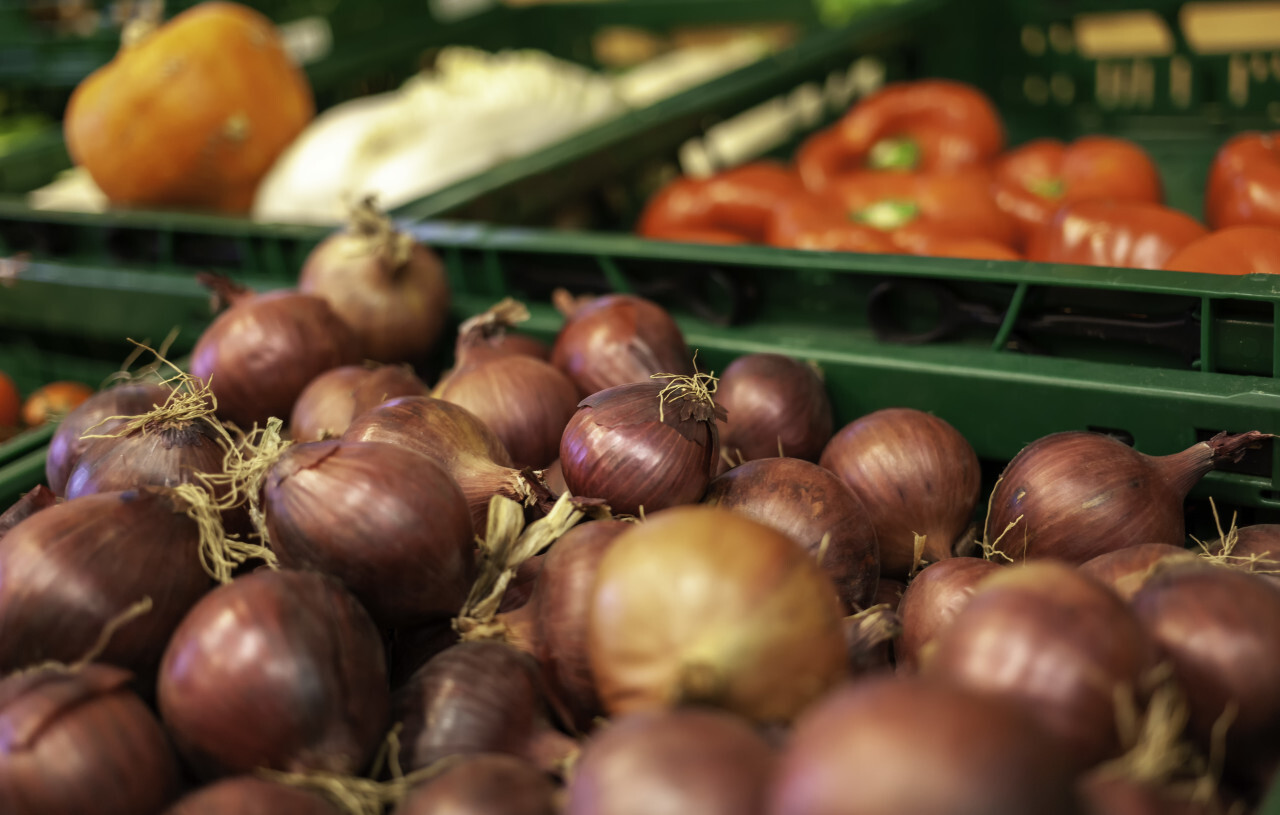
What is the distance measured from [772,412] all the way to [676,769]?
737 mm

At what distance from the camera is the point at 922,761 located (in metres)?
0.52

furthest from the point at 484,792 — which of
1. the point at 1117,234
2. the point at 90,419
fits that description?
the point at 1117,234

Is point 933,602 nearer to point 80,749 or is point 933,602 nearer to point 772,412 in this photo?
point 772,412

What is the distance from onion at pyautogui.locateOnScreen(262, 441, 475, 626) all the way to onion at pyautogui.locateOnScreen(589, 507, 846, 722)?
0.69 feet

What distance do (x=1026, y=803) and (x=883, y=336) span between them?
959 millimetres

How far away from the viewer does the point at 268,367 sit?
1372mm

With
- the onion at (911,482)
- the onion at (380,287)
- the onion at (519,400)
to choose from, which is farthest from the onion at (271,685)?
the onion at (380,287)

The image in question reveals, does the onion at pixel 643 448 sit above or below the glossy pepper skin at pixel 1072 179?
above

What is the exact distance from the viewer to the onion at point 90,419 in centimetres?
122

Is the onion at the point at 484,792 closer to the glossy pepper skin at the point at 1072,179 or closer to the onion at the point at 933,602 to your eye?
the onion at the point at 933,602

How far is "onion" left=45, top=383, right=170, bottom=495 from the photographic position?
122 centimetres

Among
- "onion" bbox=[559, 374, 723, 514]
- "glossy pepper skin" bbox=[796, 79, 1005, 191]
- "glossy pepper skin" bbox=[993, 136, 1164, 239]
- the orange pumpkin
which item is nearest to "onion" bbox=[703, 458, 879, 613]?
"onion" bbox=[559, 374, 723, 514]

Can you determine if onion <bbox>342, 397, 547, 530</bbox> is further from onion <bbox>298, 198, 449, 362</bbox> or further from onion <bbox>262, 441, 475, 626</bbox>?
onion <bbox>298, 198, 449, 362</bbox>

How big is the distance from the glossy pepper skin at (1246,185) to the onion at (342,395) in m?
1.43
